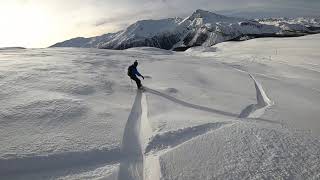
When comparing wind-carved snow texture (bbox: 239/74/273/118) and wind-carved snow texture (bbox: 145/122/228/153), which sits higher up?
wind-carved snow texture (bbox: 145/122/228/153)

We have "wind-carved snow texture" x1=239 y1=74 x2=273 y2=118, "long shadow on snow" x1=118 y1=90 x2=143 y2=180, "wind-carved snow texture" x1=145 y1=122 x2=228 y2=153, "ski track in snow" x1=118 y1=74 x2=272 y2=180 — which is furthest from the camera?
"wind-carved snow texture" x1=239 y1=74 x2=273 y2=118

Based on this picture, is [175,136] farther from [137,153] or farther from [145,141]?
[137,153]

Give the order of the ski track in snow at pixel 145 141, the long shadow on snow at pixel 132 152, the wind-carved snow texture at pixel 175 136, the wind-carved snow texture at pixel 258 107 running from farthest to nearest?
the wind-carved snow texture at pixel 258 107 < the wind-carved snow texture at pixel 175 136 < the ski track in snow at pixel 145 141 < the long shadow on snow at pixel 132 152

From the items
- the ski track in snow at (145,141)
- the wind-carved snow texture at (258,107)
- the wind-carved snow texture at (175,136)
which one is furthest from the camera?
the wind-carved snow texture at (258,107)

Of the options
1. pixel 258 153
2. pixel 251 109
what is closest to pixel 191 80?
pixel 251 109

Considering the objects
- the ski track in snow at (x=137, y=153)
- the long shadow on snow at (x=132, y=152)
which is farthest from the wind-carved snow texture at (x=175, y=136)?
the long shadow on snow at (x=132, y=152)

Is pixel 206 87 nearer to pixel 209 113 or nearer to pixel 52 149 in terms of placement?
pixel 209 113

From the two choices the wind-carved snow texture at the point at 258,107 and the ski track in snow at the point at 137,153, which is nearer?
the ski track in snow at the point at 137,153

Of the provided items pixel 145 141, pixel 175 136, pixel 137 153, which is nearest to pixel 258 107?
pixel 175 136

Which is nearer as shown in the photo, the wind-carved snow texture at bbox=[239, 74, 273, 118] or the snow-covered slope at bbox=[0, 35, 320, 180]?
the snow-covered slope at bbox=[0, 35, 320, 180]

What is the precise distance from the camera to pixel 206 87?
17094mm

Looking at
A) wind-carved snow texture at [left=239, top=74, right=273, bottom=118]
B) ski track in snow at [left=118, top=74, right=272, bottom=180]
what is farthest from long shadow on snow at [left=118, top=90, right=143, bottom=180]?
wind-carved snow texture at [left=239, top=74, right=273, bottom=118]

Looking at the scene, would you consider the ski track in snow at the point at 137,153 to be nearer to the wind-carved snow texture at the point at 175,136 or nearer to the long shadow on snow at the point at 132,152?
the long shadow on snow at the point at 132,152

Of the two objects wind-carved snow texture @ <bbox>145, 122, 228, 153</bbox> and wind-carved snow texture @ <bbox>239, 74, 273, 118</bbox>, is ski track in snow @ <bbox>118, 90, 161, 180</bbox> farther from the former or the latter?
wind-carved snow texture @ <bbox>239, 74, 273, 118</bbox>
